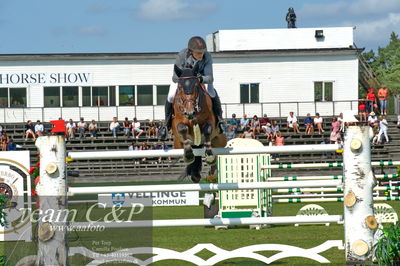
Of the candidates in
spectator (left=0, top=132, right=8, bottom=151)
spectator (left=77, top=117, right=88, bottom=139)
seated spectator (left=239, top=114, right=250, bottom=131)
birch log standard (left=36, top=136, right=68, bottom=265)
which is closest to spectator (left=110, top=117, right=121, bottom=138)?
spectator (left=77, top=117, right=88, bottom=139)

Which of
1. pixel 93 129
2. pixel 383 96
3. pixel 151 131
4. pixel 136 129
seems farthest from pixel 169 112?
pixel 383 96

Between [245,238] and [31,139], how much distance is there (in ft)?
84.1

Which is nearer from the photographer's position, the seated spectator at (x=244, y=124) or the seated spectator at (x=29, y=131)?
the seated spectator at (x=244, y=124)

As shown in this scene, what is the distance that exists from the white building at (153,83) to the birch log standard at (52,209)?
36240mm

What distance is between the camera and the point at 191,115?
8844mm

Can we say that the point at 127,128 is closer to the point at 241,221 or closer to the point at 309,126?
the point at 309,126

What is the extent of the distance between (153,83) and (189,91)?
119 feet

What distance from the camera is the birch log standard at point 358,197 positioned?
282 inches

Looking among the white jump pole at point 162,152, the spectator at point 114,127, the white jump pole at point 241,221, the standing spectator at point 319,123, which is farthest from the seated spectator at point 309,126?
the white jump pole at point 241,221

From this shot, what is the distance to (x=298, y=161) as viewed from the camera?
36281 mm

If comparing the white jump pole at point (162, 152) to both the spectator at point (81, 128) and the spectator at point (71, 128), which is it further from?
the spectator at point (81, 128)

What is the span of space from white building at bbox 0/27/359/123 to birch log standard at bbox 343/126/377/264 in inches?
1418

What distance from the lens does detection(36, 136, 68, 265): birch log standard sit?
7.24 metres

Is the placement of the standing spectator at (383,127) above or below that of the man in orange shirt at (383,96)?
below
